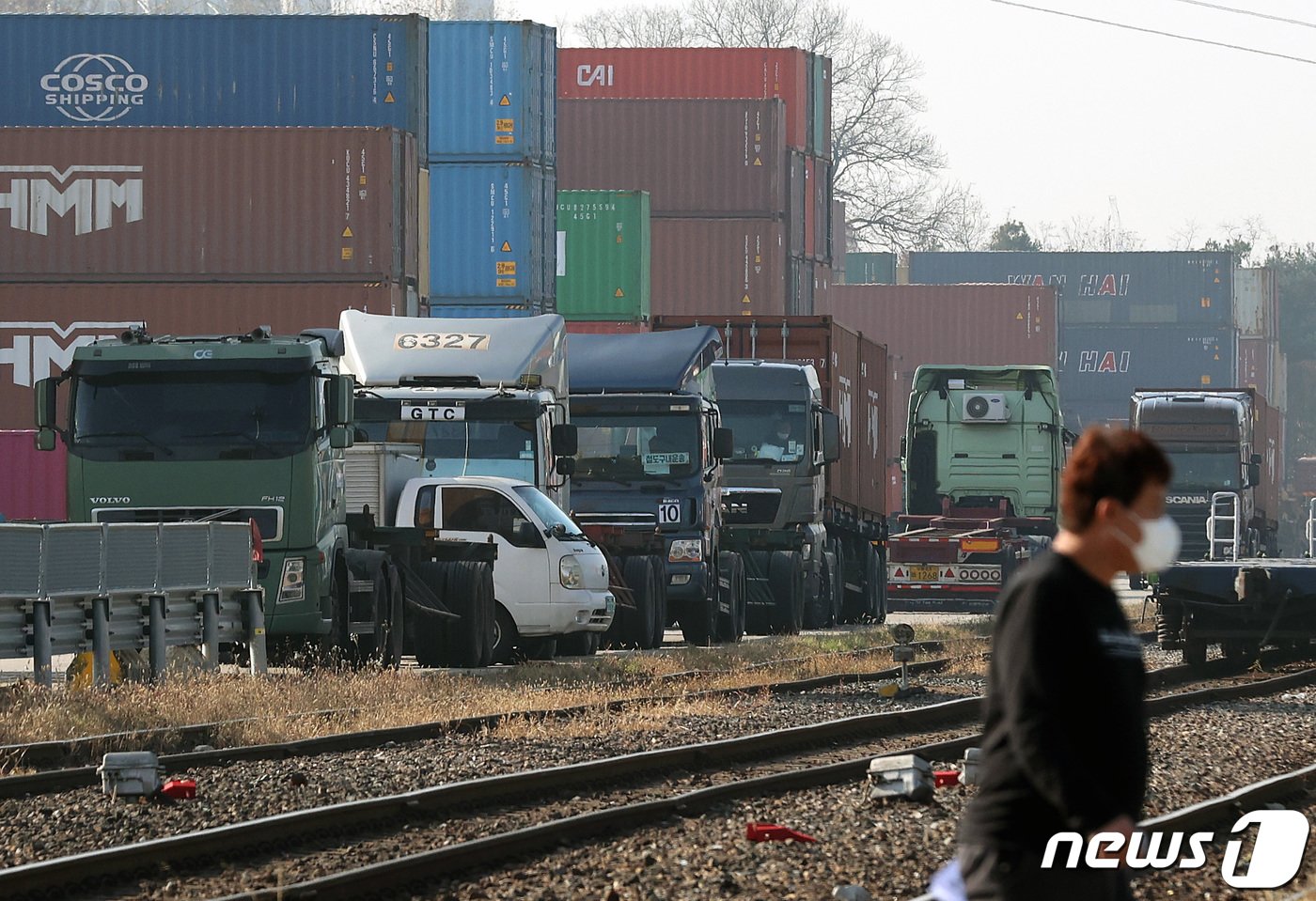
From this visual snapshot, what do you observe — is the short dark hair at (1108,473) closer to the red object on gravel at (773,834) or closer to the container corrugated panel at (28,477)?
the red object on gravel at (773,834)

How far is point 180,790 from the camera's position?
999 cm

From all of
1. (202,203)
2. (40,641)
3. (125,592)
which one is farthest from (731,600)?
(40,641)

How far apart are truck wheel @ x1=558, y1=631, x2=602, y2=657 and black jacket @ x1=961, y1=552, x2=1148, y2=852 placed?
17.7m

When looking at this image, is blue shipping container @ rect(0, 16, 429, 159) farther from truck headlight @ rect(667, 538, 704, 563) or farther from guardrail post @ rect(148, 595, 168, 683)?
guardrail post @ rect(148, 595, 168, 683)

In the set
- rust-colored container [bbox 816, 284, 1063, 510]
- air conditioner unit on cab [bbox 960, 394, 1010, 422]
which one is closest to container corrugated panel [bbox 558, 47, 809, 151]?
rust-colored container [bbox 816, 284, 1063, 510]

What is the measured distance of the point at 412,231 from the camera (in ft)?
99.6

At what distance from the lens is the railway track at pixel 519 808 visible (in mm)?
7648

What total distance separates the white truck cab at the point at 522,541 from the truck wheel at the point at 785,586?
20.8ft

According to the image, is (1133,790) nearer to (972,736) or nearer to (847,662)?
(972,736)

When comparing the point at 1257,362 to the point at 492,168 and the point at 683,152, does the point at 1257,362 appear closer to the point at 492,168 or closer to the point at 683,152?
the point at 683,152

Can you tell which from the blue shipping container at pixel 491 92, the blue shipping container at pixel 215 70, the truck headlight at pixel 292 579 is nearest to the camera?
the truck headlight at pixel 292 579

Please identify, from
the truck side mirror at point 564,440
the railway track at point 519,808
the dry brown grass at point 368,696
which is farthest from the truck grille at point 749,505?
the railway track at point 519,808

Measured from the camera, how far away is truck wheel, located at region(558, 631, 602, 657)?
2169cm

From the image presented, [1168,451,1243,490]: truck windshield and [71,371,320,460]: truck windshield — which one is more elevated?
[71,371,320,460]: truck windshield
